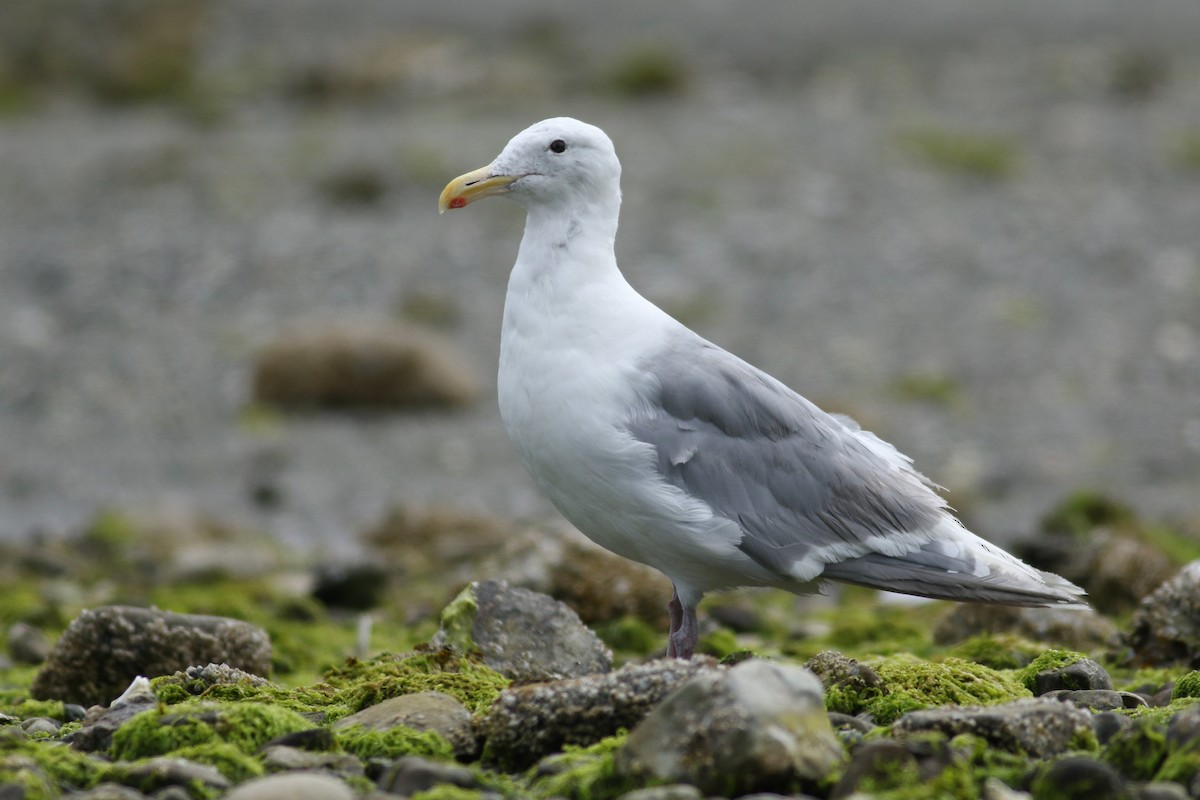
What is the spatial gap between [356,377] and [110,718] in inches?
495

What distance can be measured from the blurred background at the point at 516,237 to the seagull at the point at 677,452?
24.6 feet

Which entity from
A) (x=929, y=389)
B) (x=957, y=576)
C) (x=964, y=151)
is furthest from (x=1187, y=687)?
(x=964, y=151)

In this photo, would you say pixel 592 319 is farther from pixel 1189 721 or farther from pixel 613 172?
pixel 1189 721

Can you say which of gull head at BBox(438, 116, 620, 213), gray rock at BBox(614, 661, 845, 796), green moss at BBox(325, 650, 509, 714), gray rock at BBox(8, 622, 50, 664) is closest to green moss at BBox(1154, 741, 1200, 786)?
gray rock at BBox(614, 661, 845, 796)

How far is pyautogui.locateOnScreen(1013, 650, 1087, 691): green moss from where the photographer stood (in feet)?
21.4

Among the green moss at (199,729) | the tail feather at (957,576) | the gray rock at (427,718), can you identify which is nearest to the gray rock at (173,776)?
the green moss at (199,729)

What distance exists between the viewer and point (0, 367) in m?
19.0

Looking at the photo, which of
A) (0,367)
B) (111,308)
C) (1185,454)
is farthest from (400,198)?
(1185,454)

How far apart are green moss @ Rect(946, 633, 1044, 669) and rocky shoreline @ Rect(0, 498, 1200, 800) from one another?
16 millimetres

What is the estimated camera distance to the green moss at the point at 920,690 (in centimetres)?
577

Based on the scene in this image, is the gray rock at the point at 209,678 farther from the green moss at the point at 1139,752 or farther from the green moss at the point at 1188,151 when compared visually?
the green moss at the point at 1188,151

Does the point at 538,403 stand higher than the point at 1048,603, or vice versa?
the point at 538,403

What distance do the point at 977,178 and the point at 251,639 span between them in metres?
20.5

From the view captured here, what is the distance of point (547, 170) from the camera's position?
22.2 ft
